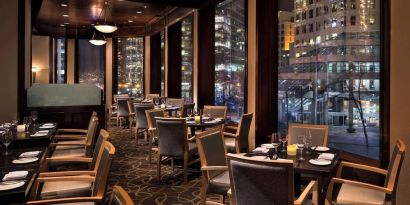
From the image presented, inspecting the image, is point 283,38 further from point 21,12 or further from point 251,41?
point 21,12

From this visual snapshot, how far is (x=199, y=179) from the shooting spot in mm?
4289

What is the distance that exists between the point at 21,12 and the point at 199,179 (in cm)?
388

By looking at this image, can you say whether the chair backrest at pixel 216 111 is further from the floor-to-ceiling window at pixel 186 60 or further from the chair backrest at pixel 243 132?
the floor-to-ceiling window at pixel 186 60

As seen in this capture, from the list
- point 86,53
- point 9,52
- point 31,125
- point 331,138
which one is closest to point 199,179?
point 331,138

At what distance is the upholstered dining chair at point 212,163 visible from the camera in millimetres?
2717

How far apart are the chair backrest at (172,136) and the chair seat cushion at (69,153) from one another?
101cm

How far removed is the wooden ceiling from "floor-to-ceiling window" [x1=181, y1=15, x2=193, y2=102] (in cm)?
65

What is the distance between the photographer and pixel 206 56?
7410 millimetres

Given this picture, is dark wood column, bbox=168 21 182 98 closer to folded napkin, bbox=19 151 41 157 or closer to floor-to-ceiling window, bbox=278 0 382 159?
floor-to-ceiling window, bbox=278 0 382 159

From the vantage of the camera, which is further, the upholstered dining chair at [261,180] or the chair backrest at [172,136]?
the chair backrest at [172,136]

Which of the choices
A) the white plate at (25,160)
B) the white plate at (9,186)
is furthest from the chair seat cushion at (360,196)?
the white plate at (25,160)

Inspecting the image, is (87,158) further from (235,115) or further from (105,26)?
(105,26)

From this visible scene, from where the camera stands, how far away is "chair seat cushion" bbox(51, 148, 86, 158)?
146 inches

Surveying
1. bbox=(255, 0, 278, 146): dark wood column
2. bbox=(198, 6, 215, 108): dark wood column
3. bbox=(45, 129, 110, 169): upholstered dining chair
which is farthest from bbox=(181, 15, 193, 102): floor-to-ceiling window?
Result: bbox=(45, 129, 110, 169): upholstered dining chair
